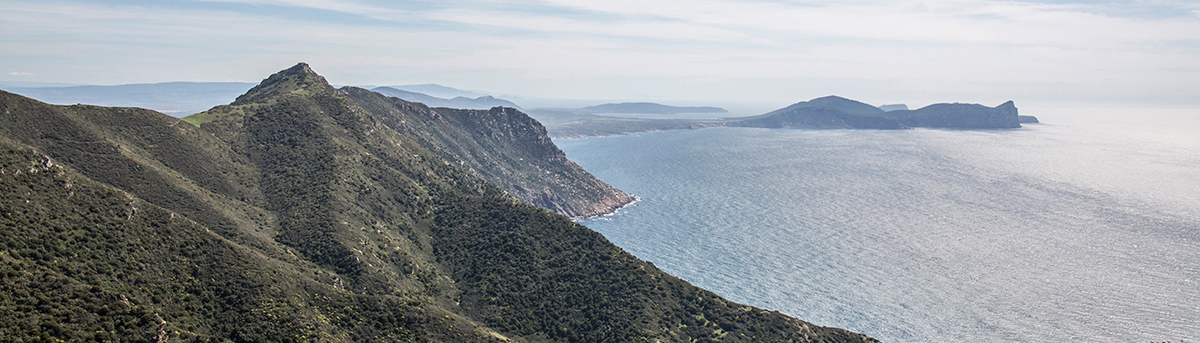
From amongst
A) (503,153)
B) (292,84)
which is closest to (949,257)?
(503,153)

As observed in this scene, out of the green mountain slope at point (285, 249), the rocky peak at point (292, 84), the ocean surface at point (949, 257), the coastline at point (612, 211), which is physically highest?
the rocky peak at point (292, 84)

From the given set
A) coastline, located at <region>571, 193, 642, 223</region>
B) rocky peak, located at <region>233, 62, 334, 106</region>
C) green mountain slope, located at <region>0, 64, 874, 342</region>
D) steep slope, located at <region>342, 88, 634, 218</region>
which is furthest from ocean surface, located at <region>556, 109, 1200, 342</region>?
rocky peak, located at <region>233, 62, 334, 106</region>

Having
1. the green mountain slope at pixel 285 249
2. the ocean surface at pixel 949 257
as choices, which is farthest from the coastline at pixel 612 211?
the green mountain slope at pixel 285 249

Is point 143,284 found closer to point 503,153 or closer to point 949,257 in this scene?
point 949,257

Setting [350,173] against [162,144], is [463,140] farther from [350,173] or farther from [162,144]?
[162,144]

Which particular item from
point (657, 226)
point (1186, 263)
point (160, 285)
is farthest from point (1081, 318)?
point (160, 285)

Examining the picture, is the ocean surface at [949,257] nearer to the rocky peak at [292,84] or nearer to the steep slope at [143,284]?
the steep slope at [143,284]

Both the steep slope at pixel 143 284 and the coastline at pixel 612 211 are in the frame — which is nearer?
the steep slope at pixel 143 284
